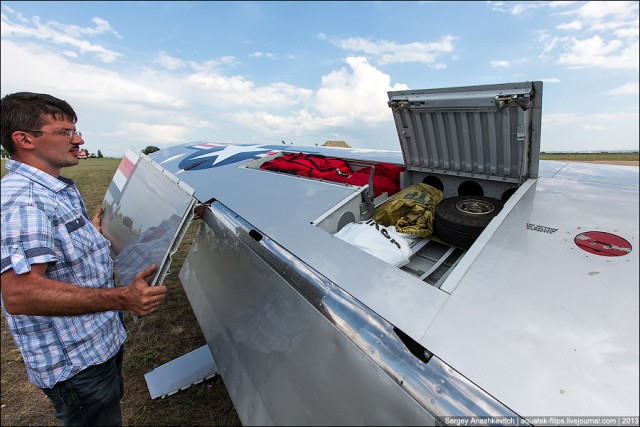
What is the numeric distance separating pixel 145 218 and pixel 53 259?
1090mm

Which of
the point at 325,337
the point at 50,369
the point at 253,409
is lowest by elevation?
the point at 253,409

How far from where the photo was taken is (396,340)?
109 cm

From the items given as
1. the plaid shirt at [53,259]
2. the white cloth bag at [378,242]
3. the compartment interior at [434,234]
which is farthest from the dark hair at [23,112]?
the white cloth bag at [378,242]

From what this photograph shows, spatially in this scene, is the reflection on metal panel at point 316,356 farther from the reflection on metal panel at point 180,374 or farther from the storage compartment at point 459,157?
the reflection on metal panel at point 180,374

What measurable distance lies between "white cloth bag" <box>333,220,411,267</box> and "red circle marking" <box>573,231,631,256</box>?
0.87 meters

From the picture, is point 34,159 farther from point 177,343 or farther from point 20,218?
point 177,343

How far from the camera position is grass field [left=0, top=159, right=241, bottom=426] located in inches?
94.0

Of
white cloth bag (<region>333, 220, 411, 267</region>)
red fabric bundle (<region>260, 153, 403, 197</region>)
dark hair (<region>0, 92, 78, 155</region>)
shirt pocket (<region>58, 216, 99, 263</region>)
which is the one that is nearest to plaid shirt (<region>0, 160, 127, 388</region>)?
shirt pocket (<region>58, 216, 99, 263</region>)

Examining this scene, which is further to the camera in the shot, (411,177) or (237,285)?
(411,177)

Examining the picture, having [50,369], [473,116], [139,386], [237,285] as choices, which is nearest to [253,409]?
[237,285]

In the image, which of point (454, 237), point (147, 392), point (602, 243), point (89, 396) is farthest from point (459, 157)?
point (147, 392)

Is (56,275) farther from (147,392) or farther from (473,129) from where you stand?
(473,129)

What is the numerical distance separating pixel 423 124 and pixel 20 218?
9.37 feet

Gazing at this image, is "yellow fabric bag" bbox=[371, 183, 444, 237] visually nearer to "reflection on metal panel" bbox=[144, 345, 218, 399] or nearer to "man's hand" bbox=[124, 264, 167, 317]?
"man's hand" bbox=[124, 264, 167, 317]
